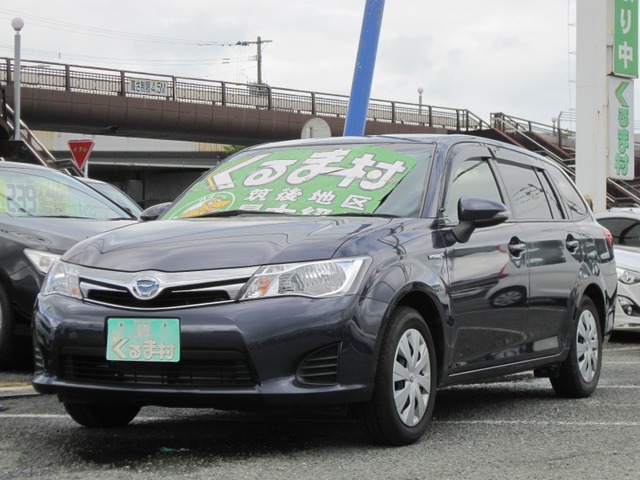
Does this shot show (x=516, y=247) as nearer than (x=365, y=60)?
Yes

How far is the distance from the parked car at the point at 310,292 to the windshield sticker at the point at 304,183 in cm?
1

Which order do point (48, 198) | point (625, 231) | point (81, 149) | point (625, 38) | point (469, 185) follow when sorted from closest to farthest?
point (469, 185) → point (48, 198) → point (625, 231) → point (81, 149) → point (625, 38)

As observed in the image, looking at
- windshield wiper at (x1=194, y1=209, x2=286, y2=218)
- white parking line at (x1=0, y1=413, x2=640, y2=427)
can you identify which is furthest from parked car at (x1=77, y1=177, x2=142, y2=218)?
windshield wiper at (x1=194, y1=209, x2=286, y2=218)

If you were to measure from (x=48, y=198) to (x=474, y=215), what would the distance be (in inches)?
180

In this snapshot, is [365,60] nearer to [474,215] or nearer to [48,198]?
[48,198]

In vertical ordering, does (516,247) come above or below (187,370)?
above

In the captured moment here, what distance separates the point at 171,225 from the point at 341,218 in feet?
2.73

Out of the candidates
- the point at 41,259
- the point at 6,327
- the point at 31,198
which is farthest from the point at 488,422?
the point at 31,198

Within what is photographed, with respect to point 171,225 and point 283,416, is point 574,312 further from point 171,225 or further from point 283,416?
point 171,225

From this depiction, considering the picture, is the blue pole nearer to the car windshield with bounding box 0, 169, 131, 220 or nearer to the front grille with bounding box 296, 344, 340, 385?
the car windshield with bounding box 0, 169, 131, 220

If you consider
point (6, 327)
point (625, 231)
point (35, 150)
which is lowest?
point (6, 327)

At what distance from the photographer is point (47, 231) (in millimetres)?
8547

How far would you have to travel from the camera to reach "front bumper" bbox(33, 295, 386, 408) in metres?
4.86

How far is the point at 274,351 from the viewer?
4.89 m
